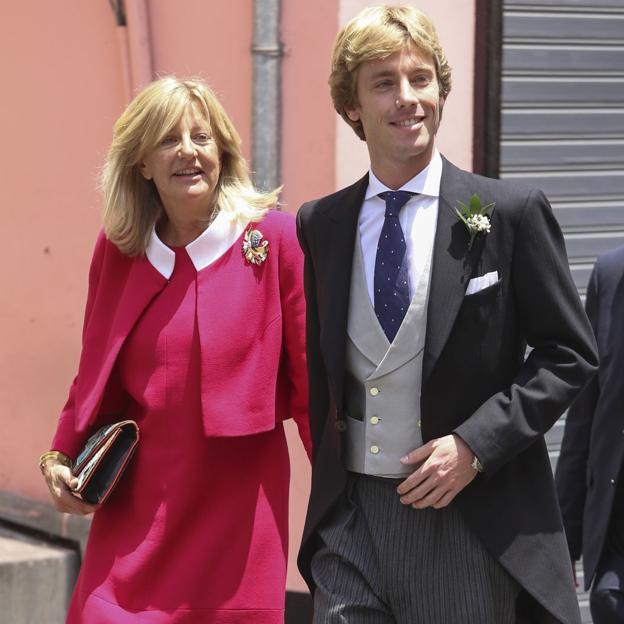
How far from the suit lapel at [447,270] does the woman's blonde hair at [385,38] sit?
1.06ft

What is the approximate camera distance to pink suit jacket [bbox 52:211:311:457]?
3.92m

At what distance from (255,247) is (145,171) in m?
0.42

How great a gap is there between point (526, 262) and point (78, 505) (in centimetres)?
161

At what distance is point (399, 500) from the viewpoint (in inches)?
127

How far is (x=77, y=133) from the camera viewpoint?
588 centimetres

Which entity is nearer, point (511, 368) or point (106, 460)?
point (511, 368)

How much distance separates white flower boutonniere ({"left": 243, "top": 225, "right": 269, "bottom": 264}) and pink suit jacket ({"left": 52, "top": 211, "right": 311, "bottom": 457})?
15 mm

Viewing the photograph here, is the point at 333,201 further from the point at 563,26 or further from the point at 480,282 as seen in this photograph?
the point at 563,26

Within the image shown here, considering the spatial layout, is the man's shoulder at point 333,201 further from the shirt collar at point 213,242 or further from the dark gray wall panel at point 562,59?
the dark gray wall panel at point 562,59

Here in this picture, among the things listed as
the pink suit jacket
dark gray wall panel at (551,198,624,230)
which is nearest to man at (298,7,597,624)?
the pink suit jacket

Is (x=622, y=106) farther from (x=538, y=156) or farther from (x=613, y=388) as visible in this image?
(x=613, y=388)

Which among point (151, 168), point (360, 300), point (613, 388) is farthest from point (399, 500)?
point (151, 168)

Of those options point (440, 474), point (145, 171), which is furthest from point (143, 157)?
point (440, 474)

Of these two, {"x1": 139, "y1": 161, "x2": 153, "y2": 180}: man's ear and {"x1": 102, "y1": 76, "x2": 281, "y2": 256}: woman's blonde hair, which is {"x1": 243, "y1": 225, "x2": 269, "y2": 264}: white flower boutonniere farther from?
{"x1": 139, "y1": 161, "x2": 153, "y2": 180}: man's ear
